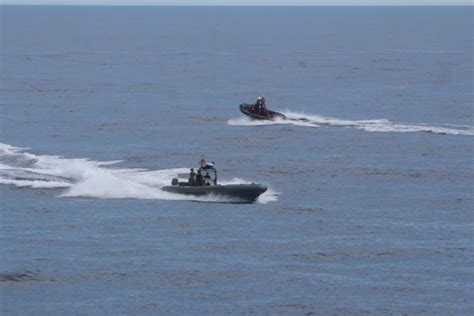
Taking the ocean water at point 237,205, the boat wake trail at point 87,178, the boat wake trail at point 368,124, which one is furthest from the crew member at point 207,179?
the boat wake trail at point 368,124

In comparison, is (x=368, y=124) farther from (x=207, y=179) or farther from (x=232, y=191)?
A: (x=232, y=191)

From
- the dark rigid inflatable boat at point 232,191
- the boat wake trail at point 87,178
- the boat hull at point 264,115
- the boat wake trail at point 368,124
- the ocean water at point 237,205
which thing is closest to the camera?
the ocean water at point 237,205

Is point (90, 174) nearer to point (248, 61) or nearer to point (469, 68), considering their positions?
point (469, 68)

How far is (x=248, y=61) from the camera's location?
177m

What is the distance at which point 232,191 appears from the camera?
65.1m

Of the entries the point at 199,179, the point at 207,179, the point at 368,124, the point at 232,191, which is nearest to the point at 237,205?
the point at 232,191

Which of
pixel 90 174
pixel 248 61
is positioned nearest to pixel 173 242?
→ pixel 90 174

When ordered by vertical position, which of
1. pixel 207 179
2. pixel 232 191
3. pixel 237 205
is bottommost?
pixel 237 205

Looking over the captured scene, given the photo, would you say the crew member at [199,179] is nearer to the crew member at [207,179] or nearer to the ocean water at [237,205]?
the crew member at [207,179]

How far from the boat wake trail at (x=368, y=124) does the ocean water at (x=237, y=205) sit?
23 centimetres

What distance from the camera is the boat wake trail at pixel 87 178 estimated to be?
67.5m

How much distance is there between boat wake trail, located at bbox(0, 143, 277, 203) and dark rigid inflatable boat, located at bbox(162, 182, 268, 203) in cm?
32

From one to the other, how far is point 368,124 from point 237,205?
32561 millimetres

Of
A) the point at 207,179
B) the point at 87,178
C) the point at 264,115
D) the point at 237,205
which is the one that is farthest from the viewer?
the point at 264,115
